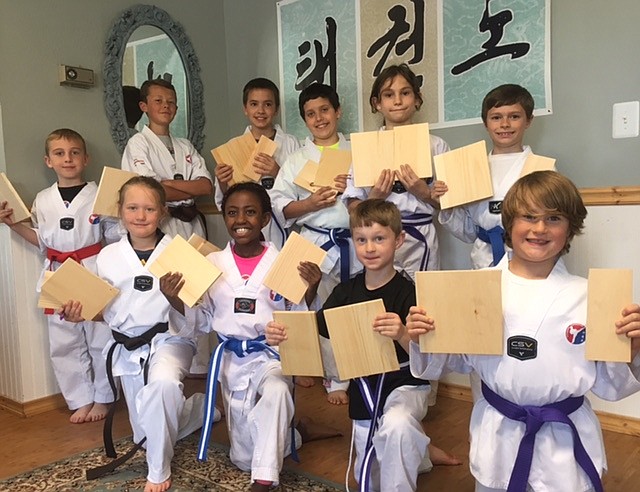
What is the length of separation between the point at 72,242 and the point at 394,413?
1.76m

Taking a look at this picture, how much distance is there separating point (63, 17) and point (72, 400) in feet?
6.30

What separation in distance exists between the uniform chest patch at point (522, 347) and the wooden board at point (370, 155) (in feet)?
3.26

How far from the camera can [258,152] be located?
2793 millimetres

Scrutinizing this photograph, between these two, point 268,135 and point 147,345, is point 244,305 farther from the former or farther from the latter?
point 268,135

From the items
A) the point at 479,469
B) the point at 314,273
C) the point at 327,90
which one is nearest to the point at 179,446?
the point at 314,273

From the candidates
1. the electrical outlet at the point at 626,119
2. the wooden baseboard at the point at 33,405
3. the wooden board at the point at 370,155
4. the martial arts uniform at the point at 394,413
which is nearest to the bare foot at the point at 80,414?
the wooden baseboard at the point at 33,405

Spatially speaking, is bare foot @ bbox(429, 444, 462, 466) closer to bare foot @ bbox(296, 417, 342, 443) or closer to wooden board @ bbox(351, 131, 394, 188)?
bare foot @ bbox(296, 417, 342, 443)

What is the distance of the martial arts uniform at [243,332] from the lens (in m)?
2.03

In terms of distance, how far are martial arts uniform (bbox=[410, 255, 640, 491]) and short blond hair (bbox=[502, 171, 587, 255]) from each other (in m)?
0.13

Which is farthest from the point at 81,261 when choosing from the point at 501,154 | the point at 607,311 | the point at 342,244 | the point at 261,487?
the point at 607,311

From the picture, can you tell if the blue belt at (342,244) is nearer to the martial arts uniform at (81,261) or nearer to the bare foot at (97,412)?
the martial arts uniform at (81,261)

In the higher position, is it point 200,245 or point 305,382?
point 200,245

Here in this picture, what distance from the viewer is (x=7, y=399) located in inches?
111

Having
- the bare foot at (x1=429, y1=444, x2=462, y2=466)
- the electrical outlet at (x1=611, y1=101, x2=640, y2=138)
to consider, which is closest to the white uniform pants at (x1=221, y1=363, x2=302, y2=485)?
the bare foot at (x1=429, y1=444, x2=462, y2=466)
